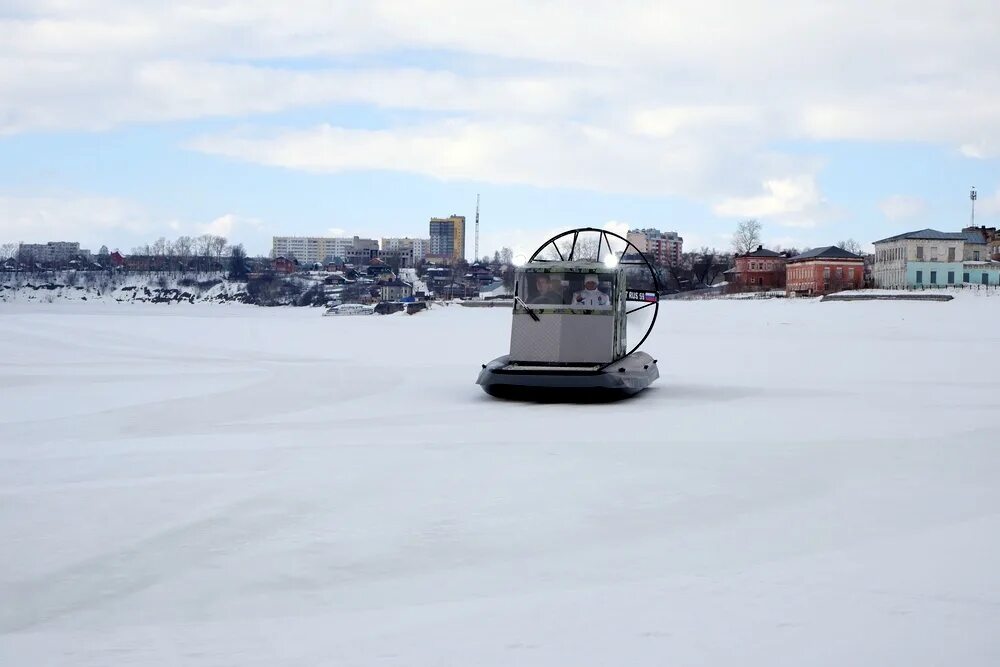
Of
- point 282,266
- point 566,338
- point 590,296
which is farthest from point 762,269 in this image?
point 282,266

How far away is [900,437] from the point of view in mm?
10078

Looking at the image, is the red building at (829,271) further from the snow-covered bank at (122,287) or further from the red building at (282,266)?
the red building at (282,266)

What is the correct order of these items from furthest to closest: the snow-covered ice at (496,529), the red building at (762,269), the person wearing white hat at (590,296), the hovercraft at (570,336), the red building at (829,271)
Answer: the red building at (762,269) < the red building at (829,271) < the person wearing white hat at (590,296) < the hovercraft at (570,336) < the snow-covered ice at (496,529)

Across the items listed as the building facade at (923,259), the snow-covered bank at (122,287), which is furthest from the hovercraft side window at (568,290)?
the snow-covered bank at (122,287)

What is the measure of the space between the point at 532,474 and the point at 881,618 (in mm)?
3729

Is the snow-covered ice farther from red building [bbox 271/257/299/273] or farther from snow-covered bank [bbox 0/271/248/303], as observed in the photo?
red building [bbox 271/257/299/273]

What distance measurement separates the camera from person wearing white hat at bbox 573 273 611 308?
1442 centimetres

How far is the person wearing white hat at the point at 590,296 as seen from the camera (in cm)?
1442

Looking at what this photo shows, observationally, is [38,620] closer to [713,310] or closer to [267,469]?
[267,469]

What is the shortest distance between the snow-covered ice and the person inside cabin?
5.96 ft

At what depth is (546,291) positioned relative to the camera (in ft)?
47.7

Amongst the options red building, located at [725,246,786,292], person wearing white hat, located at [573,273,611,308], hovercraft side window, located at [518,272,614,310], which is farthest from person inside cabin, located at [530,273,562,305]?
red building, located at [725,246,786,292]

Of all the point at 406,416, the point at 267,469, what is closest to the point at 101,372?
the point at 406,416

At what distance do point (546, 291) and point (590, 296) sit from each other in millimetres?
620
